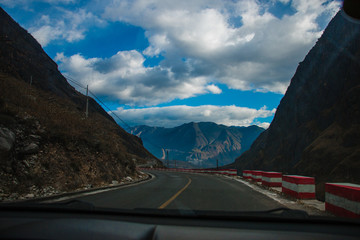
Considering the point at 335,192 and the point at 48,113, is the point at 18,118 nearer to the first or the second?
the point at 48,113

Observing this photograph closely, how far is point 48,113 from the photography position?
16078mm

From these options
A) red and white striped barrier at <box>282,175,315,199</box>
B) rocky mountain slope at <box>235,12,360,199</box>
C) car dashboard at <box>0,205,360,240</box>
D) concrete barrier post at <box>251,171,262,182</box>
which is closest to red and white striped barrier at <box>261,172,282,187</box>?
concrete barrier post at <box>251,171,262,182</box>

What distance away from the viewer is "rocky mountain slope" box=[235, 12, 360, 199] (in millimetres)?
→ 45750

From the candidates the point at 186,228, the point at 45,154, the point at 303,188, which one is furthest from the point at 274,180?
the point at 186,228

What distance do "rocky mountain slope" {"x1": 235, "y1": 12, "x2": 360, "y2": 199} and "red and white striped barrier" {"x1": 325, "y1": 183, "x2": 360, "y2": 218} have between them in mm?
35632

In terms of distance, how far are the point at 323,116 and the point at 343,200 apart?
6541 cm

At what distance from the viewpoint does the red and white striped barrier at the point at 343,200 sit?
5.43 meters

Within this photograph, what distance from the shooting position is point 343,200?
5945 mm

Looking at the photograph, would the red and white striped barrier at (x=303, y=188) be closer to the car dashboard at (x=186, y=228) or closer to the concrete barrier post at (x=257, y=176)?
the car dashboard at (x=186, y=228)

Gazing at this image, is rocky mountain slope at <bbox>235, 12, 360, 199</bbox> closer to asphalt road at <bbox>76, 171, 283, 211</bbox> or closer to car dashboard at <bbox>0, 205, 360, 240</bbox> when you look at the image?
asphalt road at <bbox>76, 171, 283, 211</bbox>

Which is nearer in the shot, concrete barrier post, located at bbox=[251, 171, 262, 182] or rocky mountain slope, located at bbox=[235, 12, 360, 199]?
concrete barrier post, located at bbox=[251, 171, 262, 182]

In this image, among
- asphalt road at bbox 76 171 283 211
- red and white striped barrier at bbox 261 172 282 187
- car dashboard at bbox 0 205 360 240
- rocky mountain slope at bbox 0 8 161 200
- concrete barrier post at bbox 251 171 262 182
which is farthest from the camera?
concrete barrier post at bbox 251 171 262 182

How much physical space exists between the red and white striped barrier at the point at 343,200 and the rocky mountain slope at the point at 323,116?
35632mm

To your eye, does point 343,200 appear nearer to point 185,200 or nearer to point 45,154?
point 185,200
